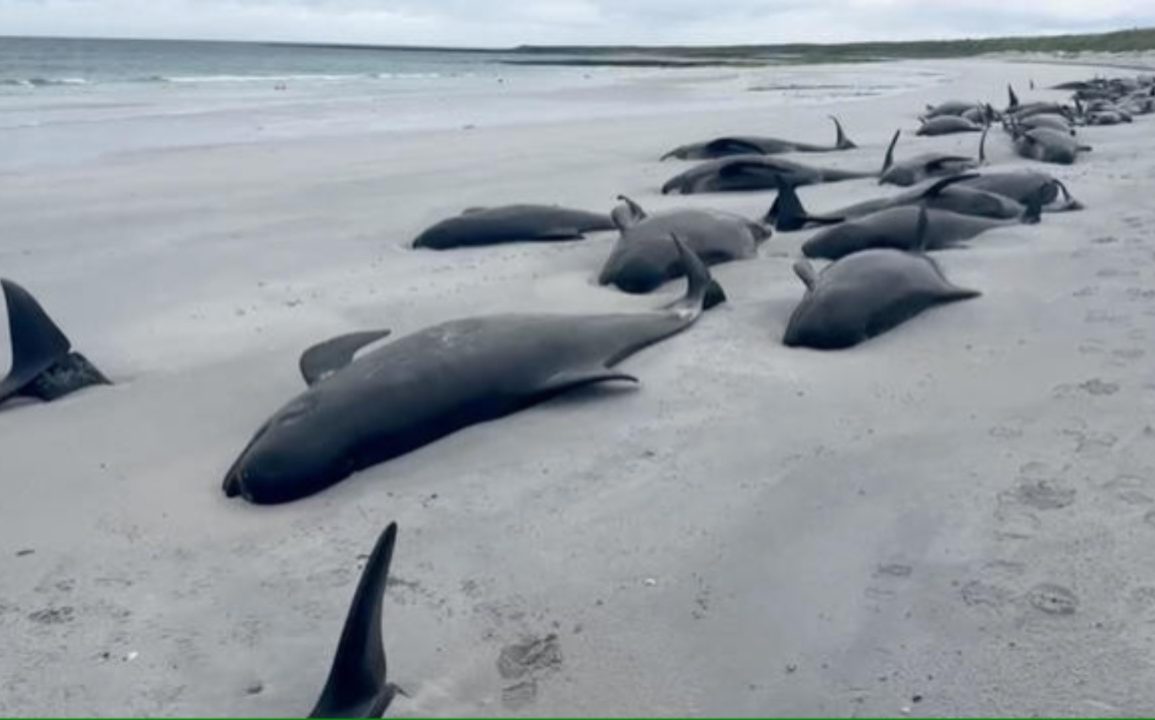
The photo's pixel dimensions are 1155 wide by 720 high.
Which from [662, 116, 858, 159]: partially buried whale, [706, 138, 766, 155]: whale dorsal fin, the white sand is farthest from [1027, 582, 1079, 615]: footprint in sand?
[706, 138, 766, 155]: whale dorsal fin

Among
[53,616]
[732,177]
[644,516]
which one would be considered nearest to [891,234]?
[732,177]

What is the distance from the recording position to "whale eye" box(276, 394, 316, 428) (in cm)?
420

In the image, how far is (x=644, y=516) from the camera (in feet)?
12.2

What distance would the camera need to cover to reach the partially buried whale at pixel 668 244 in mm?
6586

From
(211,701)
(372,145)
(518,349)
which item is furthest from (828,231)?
(372,145)

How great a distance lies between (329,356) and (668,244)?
2.46m

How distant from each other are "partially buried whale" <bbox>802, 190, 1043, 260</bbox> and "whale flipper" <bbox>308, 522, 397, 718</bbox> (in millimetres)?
4849

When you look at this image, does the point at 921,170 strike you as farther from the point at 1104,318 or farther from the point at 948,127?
the point at 948,127

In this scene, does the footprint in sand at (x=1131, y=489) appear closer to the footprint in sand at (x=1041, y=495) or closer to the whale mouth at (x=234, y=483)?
the footprint in sand at (x=1041, y=495)

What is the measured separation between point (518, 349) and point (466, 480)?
2.93ft

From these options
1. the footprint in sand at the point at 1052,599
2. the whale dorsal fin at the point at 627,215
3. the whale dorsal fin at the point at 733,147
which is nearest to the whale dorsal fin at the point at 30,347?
the whale dorsal fin at the point at 627,215

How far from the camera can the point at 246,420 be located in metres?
4.73

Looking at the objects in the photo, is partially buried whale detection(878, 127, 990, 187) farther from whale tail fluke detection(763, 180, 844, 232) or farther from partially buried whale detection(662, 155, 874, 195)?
whale tail fluke detection(763, 180, 844, 232)

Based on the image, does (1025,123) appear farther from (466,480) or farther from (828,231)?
(466,480)
